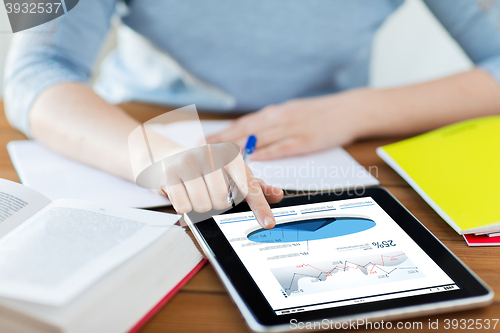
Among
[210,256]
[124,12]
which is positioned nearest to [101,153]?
[210,256]

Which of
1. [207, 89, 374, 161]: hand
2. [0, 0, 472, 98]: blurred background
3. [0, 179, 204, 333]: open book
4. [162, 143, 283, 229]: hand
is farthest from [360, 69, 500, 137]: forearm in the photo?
[0, 0, 472, 98]: blurred background

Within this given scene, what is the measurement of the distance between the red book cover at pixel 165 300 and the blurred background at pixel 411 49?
1318mm

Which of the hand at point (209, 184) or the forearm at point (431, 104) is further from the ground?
the forearm at point (431, 104)

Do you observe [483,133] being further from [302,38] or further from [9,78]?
[9,78]

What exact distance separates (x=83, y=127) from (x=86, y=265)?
0.32 m

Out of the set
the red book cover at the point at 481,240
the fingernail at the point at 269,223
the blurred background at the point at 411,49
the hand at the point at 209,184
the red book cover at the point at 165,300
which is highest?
the blurred background at the point at 411,49

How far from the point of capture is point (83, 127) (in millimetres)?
568

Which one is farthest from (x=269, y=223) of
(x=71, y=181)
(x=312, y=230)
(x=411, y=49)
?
(x=411, y=49)

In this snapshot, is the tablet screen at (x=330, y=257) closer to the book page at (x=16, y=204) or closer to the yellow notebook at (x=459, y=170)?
the yellow notebook at (x=459, y=170)

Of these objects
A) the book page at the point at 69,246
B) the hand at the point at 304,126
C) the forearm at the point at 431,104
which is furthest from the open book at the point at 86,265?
the forearm at the point at 431,104

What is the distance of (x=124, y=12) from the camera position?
2.55 ft

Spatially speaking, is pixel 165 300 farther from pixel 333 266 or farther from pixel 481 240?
pixel 481 240

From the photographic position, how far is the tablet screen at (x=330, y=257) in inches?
13.1

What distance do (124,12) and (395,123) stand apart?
0.55m
